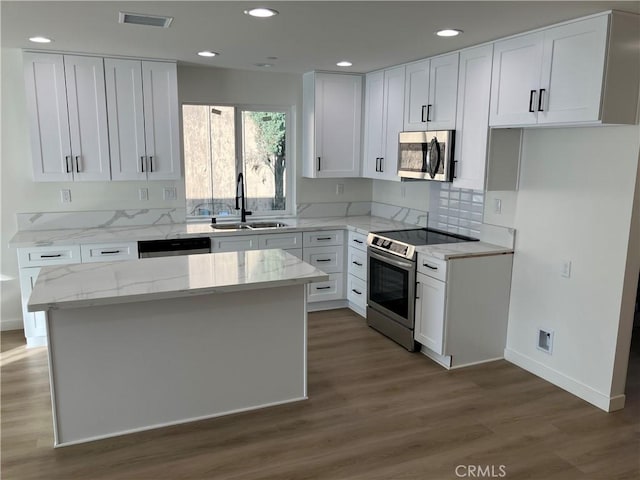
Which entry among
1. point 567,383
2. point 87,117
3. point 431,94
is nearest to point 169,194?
point 87,117

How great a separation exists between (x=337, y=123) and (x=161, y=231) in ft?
6.83

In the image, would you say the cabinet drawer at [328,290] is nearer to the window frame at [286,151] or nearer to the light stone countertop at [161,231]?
the light stone countertop at [161,231]

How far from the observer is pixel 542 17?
2951 mm

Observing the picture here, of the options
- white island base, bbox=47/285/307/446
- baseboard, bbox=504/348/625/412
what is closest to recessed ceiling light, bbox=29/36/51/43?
white island base, bbox=47/285/307/446

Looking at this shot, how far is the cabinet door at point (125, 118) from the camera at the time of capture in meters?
4.38

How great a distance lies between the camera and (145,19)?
122 inches

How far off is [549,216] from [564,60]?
1.08m

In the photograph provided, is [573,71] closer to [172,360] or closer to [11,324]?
[172,360]

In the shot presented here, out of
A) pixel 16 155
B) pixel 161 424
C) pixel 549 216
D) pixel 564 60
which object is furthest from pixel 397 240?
pixel 16 155

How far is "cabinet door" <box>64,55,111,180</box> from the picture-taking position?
427cm

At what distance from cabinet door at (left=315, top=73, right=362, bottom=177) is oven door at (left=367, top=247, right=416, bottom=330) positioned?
1152mm

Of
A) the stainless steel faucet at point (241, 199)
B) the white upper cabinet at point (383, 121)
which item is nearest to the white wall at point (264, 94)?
the white upper cabinet at point (383, 121)

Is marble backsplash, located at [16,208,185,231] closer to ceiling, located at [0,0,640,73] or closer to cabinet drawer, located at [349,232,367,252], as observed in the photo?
ceiling, located at [0,0,640,73]

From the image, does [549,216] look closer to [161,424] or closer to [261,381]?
[261,381]
